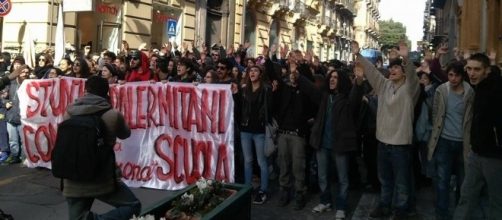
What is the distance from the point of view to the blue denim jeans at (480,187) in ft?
15.4

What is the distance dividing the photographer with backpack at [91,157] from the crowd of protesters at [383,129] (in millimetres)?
2160

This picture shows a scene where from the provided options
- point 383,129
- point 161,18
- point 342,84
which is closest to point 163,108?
point 342,84

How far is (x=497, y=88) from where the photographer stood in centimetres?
466

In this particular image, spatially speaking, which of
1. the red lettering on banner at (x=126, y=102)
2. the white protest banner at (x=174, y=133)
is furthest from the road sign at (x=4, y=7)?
the red lettering on banner at (x=126, y=102)

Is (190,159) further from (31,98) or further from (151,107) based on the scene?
(31,98)

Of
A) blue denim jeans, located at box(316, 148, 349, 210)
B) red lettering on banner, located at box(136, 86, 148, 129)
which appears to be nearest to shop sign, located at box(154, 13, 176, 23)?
red lettering on banner, located at box(136, 86, 148, 129)

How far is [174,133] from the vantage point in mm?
7395

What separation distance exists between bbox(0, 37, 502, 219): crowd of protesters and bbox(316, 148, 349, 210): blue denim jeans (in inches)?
0.5

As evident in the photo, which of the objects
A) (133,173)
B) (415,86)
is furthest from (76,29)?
(415,86)

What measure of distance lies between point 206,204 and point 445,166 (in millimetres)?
2668

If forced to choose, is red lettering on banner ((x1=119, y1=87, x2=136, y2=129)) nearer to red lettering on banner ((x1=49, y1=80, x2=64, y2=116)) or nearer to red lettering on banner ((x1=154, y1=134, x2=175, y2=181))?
red lettering on banner ((x1=154, y1=134, x2=175, y2=181))

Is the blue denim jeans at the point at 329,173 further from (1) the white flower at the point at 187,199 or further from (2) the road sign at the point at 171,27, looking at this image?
(2) the road sign at the point at 171,27

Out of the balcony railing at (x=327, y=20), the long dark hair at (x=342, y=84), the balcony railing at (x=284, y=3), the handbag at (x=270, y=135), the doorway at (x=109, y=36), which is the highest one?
the balcony railing at (x=327, y=20)

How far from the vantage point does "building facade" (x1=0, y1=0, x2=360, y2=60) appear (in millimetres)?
14484
